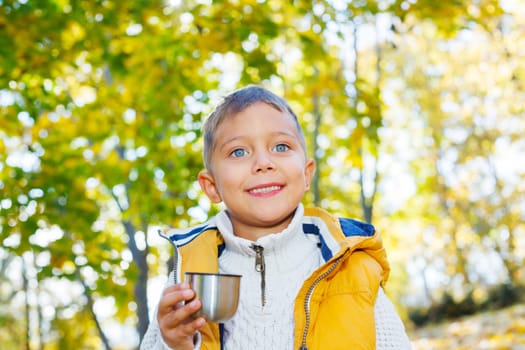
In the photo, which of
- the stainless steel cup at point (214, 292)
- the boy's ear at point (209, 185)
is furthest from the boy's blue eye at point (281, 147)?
the stainless steel cup at point (214, 292)

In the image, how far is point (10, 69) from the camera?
3.53 metres

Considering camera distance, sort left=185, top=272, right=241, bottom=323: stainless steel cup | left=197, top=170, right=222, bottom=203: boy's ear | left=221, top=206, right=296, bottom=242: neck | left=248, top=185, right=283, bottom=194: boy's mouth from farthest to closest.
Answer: left=197, top=170, right=222, bottom=203: boy's ear, left=221, top=206, right=296, bottom=242: neck, left=248, top=185, right=283, bottom=194: boy's mouth, left=185, top=272, right=241, bottom=323: stainless steel cup

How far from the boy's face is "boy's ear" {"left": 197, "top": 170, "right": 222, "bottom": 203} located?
107 millimetres

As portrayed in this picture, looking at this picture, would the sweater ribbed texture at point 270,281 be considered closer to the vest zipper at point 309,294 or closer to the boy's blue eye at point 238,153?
the vest zipper at point 309,294

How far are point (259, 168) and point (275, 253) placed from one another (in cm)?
33

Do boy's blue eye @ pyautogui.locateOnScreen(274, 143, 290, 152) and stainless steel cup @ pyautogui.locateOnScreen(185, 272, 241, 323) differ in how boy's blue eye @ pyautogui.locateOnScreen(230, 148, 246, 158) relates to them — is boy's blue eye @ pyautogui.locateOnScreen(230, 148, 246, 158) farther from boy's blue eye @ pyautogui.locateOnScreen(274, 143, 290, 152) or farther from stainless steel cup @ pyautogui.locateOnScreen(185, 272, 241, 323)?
stainless steel cup @ pyautogui.locateOnScreen(185, 272, 241, 323)

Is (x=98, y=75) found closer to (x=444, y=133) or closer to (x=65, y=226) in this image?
(x=65, y=226)

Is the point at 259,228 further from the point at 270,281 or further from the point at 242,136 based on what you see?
the point at 242,136

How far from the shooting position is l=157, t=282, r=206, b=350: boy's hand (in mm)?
1492

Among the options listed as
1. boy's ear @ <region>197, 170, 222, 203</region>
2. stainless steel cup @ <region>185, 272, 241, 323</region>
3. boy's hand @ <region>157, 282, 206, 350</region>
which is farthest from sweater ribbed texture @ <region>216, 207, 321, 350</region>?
stainless steel cup @ <region>185, 272, 241, 323</region>

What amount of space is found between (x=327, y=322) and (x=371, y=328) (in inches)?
5.7

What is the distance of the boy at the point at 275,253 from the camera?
1.76 m

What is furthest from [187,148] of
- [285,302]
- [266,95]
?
[285,302]

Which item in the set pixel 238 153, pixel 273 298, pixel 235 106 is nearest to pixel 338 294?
pixel 273 298
